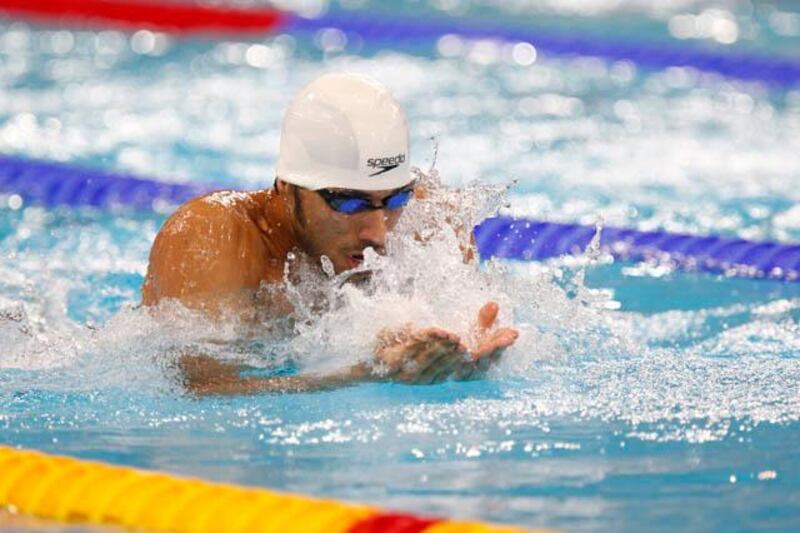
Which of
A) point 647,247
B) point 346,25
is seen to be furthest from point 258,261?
point 346,25

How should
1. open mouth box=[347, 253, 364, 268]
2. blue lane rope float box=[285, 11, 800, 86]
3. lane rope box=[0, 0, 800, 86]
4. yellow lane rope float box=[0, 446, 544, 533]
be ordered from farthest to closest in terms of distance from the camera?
lane rope box=[0, 0, 800, 86] → blue lane rope float box=[285, 11, 800, 86] → open mouth box=[347, 253, 364, 268] → yellow lane rope float box=[0, 446, 544, 533]

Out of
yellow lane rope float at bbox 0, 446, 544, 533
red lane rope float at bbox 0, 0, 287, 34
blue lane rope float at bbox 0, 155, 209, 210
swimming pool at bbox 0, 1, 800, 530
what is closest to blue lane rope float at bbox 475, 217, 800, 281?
swimming pool at bbox 0, 1, 800, 530

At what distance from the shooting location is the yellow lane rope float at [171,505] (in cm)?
245

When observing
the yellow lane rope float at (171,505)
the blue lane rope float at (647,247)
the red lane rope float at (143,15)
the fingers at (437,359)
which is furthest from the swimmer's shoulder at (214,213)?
the red lane rope float at (143,15)

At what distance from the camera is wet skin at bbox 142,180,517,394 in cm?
308

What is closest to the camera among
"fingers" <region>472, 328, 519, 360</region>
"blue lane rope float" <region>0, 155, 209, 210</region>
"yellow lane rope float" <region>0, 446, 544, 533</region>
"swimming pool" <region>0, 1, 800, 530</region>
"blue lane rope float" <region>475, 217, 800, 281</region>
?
"yellow lane rope float" <region>0, 446, 544, 533</region>

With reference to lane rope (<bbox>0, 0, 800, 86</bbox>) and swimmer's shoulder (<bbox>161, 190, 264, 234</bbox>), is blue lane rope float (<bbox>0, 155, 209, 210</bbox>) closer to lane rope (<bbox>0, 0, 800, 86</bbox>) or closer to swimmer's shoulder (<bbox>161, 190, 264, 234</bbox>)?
swimmer's shoulder (<bbox>161, 190, 264, 234</bbox>)

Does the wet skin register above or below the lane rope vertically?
below

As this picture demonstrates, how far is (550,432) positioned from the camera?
304cm

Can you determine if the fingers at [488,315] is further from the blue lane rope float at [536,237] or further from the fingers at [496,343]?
the blue lane rope float at [536,237]

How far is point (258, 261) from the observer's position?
3346 mm

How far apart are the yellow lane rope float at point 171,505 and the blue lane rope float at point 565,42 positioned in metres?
5.76

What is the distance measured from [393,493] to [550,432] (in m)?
0.48

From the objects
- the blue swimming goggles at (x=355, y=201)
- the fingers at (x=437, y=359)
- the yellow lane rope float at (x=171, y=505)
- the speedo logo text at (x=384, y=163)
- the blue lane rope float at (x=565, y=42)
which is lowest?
the yellow lane rope float at (x=171, y=505)
